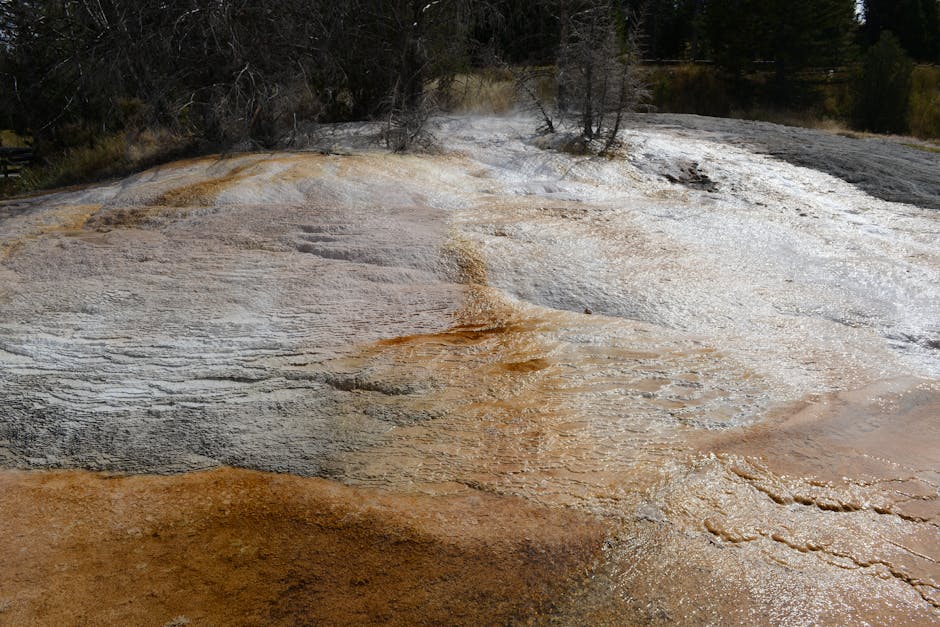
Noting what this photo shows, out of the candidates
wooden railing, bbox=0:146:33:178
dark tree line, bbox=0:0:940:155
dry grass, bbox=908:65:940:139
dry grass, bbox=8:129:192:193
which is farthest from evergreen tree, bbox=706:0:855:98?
wooden railing, bbox=0:146:33:178

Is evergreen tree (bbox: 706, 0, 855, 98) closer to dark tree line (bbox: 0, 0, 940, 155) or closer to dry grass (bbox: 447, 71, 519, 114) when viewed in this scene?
dark tree line (bbox: 0, 0, 940, 155)

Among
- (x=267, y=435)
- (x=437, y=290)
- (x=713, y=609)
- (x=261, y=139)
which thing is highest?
(x=261, y=139)

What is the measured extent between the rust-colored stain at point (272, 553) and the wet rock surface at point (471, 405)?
0.01 m

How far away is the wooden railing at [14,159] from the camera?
1286 cm

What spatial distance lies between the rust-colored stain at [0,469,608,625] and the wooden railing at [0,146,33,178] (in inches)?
465

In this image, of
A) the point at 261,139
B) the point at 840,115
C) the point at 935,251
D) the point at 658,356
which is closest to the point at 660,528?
the point at 658,356

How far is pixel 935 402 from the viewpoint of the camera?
383cm

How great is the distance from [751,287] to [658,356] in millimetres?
1443

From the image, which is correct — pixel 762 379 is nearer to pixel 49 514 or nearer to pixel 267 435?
pixel 267 435

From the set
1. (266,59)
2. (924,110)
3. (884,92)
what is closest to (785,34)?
(884,92)

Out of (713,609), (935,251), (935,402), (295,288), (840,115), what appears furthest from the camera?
(840,115)

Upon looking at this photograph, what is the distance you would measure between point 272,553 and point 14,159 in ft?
43.0

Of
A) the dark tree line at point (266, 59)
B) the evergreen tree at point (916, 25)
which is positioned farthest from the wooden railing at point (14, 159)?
the evergreen tree at point (916, 25)

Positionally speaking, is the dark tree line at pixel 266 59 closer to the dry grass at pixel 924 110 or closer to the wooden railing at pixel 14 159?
the wooden railing at pixel 14 159
